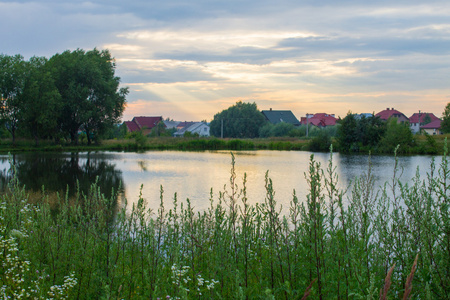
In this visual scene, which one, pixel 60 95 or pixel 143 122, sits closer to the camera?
pixel 60 95

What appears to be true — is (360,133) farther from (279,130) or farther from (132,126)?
(132,126)

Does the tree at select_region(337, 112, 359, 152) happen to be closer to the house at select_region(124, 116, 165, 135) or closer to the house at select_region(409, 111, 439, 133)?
the house at select_region(124, 116, 165, 135)

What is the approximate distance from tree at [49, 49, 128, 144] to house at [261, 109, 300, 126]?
60.6 meters

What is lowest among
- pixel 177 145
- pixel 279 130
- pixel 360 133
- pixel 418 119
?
pixel 177 145

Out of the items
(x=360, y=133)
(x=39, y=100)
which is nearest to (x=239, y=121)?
(x=360, y=133)

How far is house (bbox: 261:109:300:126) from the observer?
4415 inches

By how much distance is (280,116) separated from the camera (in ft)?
376

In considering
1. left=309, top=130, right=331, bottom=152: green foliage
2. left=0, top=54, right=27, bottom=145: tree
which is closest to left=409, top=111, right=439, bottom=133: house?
left=309, top=130, right=331, bottom=152: green foliage

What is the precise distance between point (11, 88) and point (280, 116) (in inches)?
3069

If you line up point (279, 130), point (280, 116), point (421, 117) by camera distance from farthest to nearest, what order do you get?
point (421, 117) → point (280, 116) → point (279, 130)

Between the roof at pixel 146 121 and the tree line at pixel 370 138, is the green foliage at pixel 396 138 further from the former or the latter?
the roof at pixel 146 121

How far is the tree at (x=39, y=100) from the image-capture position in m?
48.0

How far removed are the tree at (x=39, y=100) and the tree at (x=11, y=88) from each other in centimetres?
68

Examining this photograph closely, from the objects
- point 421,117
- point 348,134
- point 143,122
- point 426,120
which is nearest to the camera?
point 348,134
